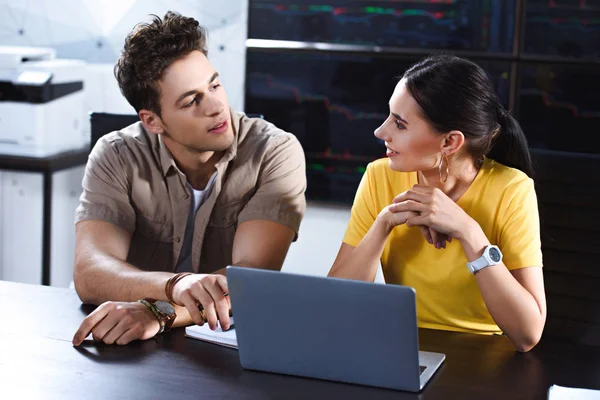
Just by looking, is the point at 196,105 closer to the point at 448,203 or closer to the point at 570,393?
the point at 448,203

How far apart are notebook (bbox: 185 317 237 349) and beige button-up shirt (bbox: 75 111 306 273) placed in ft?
1.67

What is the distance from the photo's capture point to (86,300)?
176cm

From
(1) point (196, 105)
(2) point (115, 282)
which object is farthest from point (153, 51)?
(2) point (115, 282)

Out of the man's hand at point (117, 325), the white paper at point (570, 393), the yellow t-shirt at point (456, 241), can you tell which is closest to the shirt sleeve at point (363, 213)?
the yellow t-shirt at point (456, 241)

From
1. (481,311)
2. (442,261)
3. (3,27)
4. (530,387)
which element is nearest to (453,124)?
(442,261)

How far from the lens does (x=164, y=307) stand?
5.21ft

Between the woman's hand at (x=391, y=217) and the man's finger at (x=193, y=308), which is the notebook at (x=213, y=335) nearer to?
the man's finger at (x=193, y=308)

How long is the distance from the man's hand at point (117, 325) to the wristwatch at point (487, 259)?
58cm

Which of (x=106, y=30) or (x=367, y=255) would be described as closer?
(x=367, y=255)

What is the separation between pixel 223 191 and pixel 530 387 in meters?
0.97

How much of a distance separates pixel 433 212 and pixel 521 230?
18cm

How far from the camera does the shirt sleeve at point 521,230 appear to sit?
1.66 m

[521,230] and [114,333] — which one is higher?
[521,230]

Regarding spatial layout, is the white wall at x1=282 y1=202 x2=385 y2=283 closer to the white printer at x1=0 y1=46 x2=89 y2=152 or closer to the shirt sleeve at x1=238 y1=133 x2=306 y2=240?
the white printer at x1=0 y1=46 x2=89 y2=152
